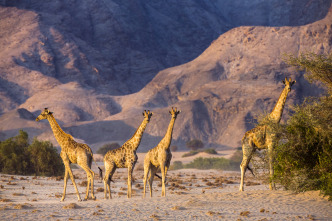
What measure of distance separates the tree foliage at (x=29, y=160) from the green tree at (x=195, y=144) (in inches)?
1664

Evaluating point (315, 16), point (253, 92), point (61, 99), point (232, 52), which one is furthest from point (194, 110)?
point (315, 16)

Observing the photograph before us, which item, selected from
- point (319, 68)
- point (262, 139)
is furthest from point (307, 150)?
point (319, 68)

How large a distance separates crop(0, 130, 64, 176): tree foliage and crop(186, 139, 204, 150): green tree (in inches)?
1664

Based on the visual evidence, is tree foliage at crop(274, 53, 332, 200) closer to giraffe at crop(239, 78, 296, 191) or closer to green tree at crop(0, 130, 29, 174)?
giraffe at crop(239, 78, 296, 191)

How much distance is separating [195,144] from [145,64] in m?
51.4

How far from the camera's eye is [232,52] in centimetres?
9119

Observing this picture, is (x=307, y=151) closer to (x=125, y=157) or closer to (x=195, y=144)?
(x=125, y=157)

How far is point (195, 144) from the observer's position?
71125mm

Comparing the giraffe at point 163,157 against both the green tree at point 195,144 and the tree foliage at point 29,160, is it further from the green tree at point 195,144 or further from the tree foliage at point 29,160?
the green tree at point 195,144

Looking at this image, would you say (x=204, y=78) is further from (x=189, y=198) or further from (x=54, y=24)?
(x=189, y=198)

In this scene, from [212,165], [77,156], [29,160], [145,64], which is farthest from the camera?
[145,64]

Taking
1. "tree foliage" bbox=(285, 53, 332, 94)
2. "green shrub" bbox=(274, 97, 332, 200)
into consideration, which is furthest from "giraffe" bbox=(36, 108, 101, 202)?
"tree foliage" bbox=(285, 53, 332, 94)

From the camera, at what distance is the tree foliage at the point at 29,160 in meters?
28.6

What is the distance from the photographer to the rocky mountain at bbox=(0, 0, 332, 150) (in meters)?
78.6
